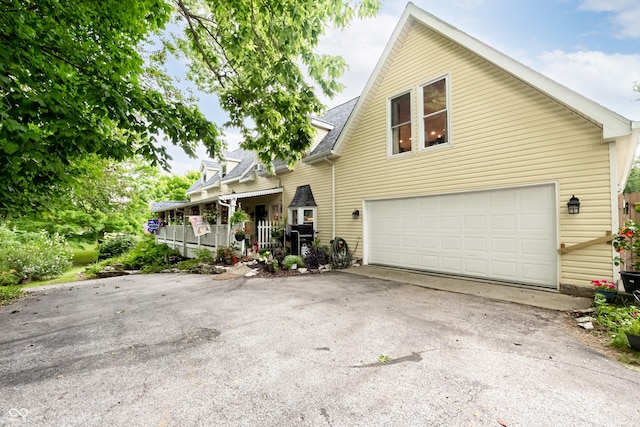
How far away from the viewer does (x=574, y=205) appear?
4949 mm

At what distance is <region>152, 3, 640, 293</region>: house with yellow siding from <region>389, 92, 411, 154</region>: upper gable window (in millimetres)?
32

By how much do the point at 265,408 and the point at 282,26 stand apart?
6.51 m

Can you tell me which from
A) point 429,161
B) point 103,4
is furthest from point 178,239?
point 429,161

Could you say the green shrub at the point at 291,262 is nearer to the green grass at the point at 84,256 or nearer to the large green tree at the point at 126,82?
the large green tree at the point at 126,82

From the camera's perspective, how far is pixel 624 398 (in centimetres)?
214

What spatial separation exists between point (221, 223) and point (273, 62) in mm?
9407

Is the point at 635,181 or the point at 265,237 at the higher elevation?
the point at 635,181

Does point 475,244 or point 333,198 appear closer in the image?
point 475,244

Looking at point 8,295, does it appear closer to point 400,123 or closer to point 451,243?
point 451,243

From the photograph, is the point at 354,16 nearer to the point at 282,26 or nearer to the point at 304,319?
the point at 282,26

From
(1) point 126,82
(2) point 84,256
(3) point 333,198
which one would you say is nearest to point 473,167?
(3) point 333,198

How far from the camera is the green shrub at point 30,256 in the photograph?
9.32 metres

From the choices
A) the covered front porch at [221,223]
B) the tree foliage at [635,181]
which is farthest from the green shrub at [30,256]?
the tree foliage at [635,181]

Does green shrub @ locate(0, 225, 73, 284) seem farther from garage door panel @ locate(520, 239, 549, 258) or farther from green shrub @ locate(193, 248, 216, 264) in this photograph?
garage door panel @ locate(520, 239, 549, 258)
